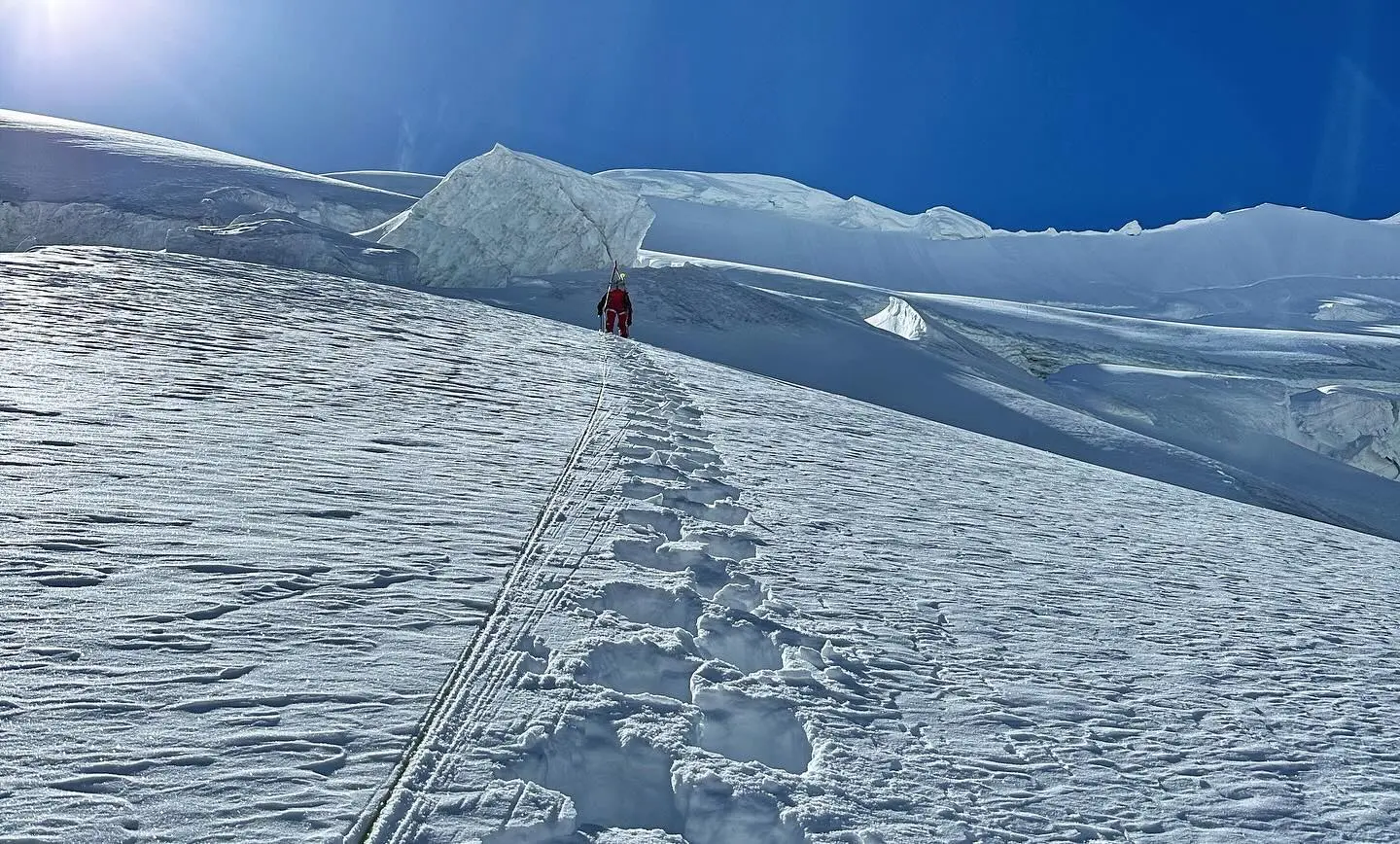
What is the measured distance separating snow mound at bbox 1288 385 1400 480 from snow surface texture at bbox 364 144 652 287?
19.0 m

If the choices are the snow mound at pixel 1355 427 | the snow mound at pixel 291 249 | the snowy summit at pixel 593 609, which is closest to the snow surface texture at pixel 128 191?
the snow mound at pixel 291 249

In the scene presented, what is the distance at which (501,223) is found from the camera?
22.2 meters

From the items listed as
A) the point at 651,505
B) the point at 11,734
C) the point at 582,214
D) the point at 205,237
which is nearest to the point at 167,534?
A: the point at 11,734

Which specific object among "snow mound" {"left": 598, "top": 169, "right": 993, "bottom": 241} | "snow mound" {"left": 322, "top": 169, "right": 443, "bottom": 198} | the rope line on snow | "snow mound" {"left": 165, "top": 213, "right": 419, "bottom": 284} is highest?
"snow mound" {"left": 598, "top": 169, "right": 993, "bottom": 241}

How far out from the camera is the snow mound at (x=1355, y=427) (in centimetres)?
2333

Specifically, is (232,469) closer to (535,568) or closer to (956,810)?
(535,568)

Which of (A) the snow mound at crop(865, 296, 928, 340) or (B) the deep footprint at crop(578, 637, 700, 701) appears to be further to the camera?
(A) the snow mound at crop(865, 296, 928, 340)

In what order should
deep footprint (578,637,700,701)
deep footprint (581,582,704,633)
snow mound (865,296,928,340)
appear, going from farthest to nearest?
1. snow mound (865,296,928,340)
2. deep footprint (581,582,704,633)
3. deep footprint (578,637,700,701)

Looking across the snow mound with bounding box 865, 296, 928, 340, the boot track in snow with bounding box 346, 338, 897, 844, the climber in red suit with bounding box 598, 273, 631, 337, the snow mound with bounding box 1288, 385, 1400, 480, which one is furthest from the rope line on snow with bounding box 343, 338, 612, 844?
the snow mound with bounding box 1288, 385, 1400, 480

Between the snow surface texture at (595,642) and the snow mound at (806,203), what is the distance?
4013 inches

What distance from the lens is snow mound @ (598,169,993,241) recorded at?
10788 cm

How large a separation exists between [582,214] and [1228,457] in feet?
50.2

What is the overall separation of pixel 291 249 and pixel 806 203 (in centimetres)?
9950

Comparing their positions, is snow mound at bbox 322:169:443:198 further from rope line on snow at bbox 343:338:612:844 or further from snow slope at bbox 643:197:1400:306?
rope line on snow at bbox 343:338:612:844
